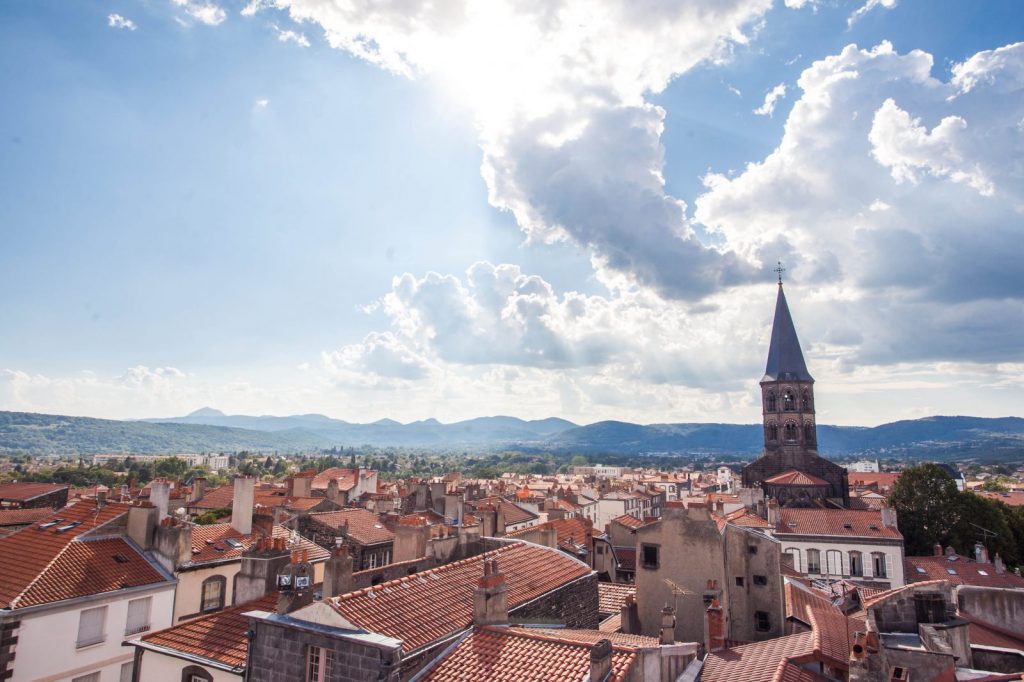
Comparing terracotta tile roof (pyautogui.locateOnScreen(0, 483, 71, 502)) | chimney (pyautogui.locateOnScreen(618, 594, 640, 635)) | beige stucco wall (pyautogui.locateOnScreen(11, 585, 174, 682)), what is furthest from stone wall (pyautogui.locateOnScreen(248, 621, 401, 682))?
terracotta tile roof (pyautogui.locateOnScreen(0, 483, 71, 502))

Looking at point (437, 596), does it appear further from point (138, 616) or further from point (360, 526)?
point (360, 526)

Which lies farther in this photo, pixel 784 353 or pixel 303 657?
pixel 784 353

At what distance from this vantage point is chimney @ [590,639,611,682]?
10.8 metres

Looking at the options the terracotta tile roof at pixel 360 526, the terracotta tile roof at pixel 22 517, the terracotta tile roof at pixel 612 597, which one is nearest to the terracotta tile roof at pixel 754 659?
the terracotta tile roof at pixel 612 597

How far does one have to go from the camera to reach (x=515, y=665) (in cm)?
1193

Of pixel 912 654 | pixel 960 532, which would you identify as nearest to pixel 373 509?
pixel 912 654

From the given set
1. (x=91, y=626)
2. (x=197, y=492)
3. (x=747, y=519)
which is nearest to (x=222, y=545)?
(x=91, y=626)

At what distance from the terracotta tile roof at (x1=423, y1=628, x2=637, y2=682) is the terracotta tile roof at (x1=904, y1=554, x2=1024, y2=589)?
34.6 metres

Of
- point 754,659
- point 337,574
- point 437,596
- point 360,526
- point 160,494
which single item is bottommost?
point 360,526

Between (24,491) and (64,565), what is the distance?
68227mm

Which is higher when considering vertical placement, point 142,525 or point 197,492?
point 142,525

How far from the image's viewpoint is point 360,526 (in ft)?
121

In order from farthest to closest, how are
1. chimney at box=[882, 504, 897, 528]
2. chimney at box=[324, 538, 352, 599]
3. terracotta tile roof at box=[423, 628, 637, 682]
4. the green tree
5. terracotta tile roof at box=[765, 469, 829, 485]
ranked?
terracotta tile roof at box=[765, 469, 829, 485] < the green tree < chimney at box=[882, 504, 897, 528] < chimney at box=[324, 538, 352, 599] < terracotta tile roof at box=[423, 628, 637, 682]

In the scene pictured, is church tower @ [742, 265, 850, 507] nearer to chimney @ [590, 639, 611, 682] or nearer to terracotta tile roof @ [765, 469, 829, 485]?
terracotta tile roof @ [765, 469, 829, 485]
